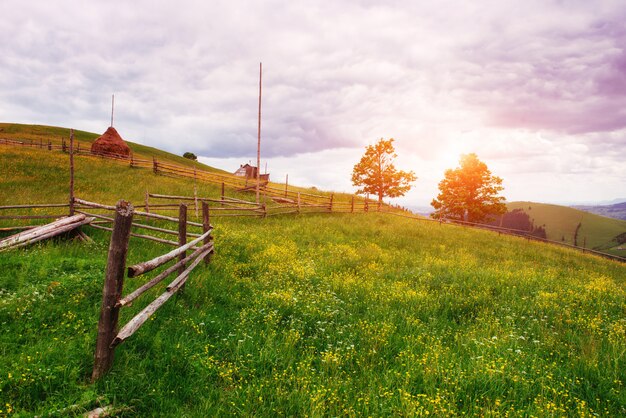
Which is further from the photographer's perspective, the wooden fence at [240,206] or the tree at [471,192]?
the tree at [471,192]

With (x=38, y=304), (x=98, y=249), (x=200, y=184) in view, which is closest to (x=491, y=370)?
(x=38, y=304)

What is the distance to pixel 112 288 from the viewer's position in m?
3.60

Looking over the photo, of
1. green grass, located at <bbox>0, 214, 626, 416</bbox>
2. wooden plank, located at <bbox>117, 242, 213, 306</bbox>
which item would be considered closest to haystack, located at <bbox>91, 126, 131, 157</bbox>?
green grass, located at <bbox>0, 214, 626, 416</bbox>

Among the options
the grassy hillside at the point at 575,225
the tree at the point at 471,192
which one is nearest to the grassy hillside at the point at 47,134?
the tree at the point at 471,192

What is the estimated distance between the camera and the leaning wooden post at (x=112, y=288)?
140 inches

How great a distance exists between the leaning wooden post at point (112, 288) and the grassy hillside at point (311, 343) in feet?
0.76

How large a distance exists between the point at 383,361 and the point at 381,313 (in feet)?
5.65

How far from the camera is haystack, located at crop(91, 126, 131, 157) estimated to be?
36188 mm

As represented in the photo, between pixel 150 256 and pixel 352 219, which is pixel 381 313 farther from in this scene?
pixel 352 219

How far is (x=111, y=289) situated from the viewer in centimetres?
360

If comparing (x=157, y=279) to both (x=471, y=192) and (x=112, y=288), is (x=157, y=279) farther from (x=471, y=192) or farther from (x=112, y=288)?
(x=471, y=192)

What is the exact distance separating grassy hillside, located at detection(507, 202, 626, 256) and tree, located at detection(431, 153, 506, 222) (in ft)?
528

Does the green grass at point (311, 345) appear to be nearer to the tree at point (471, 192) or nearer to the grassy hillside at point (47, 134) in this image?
the tree at point (471, 192)

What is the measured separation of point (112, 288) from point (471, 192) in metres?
37.4
